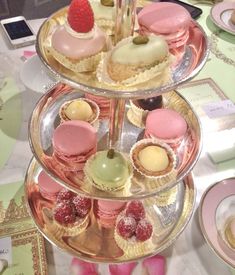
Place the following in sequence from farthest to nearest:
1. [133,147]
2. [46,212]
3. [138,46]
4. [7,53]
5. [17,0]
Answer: [17,0] → [7,53] → [46,212] → [133,147] → [138,46]

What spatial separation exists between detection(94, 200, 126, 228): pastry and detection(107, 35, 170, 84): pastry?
410 millimetres

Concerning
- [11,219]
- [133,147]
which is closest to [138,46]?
[133,147]

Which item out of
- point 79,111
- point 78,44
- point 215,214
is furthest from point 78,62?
point 215,214

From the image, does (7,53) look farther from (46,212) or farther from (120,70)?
(120,70)

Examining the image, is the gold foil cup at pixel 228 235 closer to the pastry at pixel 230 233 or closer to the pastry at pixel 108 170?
the pastry at pixel 230 233

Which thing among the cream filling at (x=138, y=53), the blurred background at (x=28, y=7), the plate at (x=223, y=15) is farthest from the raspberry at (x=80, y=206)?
the blurred background at (x=28, y=7)

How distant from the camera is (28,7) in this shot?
9.64 feet

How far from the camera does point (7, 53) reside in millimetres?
1674

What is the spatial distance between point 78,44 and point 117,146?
31 cm

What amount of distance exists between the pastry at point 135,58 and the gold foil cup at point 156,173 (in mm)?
237

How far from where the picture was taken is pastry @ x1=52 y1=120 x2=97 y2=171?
1014 mm

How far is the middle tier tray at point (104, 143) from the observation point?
96 centimetres

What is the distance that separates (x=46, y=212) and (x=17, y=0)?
2159mm

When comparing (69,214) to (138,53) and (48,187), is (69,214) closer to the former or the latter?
Answer: (48,187)
